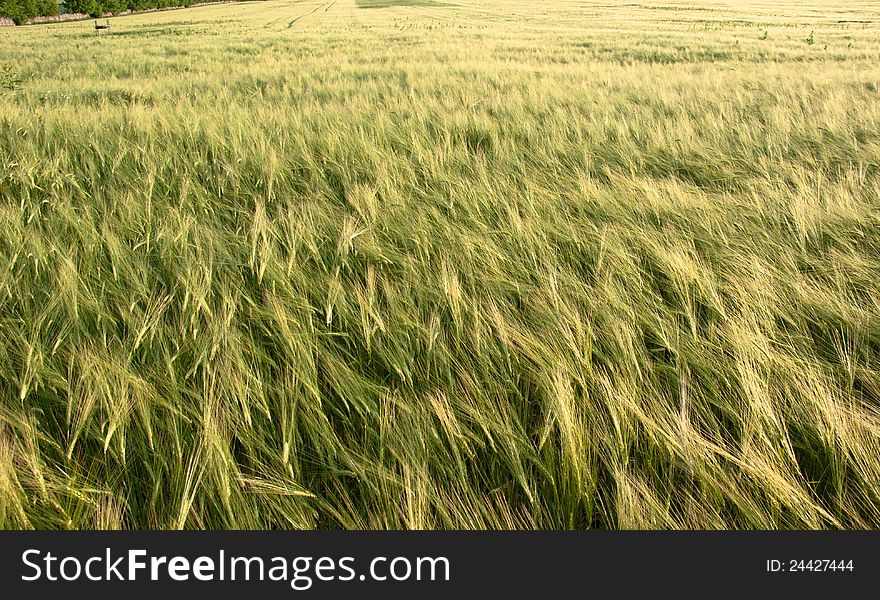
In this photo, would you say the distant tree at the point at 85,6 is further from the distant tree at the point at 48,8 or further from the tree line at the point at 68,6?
the distant tree at the point at 48,8

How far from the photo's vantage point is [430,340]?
1.00 meters

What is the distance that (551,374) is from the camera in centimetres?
94

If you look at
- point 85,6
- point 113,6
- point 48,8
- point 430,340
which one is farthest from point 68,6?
point 430,340

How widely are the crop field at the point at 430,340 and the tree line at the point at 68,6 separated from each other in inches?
2076

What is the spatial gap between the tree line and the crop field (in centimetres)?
5274

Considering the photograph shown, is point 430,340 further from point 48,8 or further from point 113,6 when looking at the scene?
point 113,6

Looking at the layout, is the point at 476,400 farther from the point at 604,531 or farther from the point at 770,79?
the point at 770,79

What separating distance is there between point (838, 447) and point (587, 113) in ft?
9.39

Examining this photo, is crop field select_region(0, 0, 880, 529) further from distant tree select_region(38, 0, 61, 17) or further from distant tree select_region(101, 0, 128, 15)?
distant tree select_region(101, 0, 128, 15)

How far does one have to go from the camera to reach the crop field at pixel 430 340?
0.78m

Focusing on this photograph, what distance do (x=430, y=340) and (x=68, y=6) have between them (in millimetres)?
64563

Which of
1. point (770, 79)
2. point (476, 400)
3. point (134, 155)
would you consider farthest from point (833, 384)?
point (770, 79)

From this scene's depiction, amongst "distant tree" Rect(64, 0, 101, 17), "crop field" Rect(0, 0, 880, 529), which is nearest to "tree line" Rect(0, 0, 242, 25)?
"distant tree" Rect(64, 0, 101, 17)

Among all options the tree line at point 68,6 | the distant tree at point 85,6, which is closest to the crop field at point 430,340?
the tree line at point 68,6
